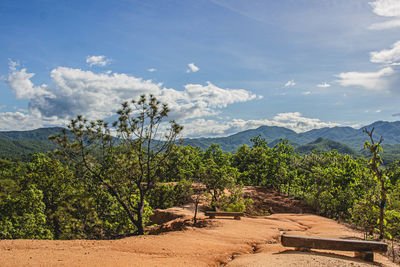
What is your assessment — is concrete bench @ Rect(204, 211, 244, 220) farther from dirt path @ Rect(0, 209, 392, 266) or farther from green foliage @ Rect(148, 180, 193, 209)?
green foliage @ Rect(148, 180, 193, 209)

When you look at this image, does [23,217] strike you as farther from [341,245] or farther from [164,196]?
[341,245]

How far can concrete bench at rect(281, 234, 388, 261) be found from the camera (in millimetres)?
7516

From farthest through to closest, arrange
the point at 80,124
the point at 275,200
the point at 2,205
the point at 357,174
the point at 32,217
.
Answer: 1. the point at 275,200
2. the point at 357,174
3. the point at 2,205
4. the point at 32,217
5. the point at 80,124

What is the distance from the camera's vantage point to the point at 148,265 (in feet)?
23.9

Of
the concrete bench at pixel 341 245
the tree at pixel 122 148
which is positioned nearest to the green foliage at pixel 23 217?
the tree at pixel 122 148

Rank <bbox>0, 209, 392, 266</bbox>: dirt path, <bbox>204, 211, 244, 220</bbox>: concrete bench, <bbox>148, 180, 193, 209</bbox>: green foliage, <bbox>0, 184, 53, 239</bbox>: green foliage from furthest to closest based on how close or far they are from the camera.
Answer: <bbox>148, 180, 193, 209</bbox>: green foliage < <bbox>204, 211, 244, 220</bbox>: concrete bench < <bbox>0, 184, 53, 239</bbox>: green foliage < <bbox>0, 209, 392, 266</bbox>: dirt path

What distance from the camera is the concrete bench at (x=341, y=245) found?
752 cm

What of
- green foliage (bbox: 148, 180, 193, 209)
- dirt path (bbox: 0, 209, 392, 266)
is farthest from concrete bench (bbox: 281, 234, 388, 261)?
green foliage (bbox: 148, 180, 193, 209)

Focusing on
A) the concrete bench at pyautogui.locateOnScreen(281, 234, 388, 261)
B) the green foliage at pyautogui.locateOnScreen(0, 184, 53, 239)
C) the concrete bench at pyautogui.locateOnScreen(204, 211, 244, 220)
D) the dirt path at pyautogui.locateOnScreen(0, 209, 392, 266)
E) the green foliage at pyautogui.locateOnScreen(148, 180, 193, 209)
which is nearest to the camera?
the dirt path at pyautogui.locateOnScreen(0, 209, 392, 266)

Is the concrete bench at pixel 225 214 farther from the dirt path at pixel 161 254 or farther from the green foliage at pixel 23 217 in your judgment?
the green foliage at pixel 23 217

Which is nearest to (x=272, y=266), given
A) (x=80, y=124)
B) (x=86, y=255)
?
(x=86, y=255)

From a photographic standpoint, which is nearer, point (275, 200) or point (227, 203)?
point (227, 203)

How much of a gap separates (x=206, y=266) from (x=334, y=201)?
2144 cm

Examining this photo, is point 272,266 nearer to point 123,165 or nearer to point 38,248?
point 38,248
